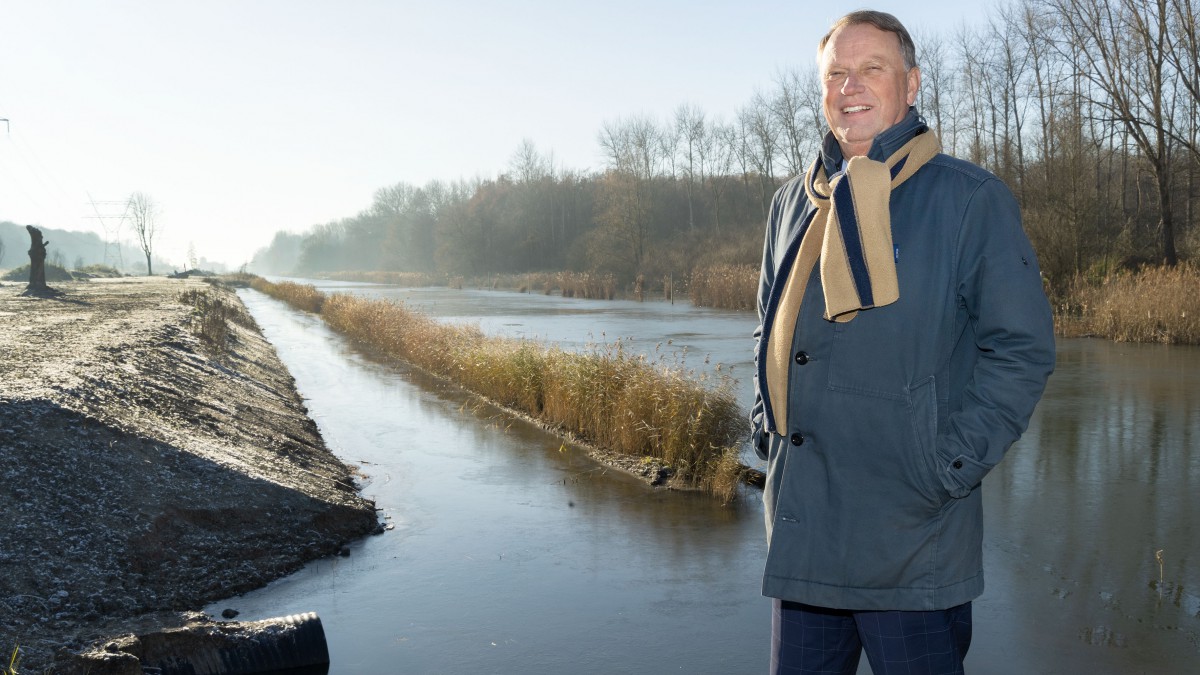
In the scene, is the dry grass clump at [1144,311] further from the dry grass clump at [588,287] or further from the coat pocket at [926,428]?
the dry grass clump at [588,287]

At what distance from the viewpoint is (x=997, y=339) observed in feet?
6.19

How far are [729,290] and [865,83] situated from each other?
29397mm

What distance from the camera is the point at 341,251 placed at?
15062cm

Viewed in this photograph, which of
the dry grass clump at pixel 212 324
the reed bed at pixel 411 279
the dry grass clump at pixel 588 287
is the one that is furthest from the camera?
the reed bed at pixel 411 279

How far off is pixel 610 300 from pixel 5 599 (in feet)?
117

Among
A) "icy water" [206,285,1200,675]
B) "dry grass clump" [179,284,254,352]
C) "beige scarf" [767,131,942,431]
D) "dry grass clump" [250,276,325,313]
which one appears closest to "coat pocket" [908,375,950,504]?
"beige scarf" [767,131,942,431]

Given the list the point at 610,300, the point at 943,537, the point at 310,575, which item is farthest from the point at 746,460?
the point at 610,300

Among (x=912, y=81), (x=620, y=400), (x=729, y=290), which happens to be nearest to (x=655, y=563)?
(x=620, y=400)

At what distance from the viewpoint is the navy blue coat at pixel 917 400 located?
1.86 m

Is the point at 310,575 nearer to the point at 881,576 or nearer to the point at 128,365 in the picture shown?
the point at 881,576

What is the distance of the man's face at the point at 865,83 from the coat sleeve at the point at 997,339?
0.27m

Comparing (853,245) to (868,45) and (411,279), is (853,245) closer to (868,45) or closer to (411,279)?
(868,45)

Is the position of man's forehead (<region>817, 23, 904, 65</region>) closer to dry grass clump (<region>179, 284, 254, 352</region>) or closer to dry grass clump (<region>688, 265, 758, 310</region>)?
dry grass clump (<region>179, 284, 254, 352</region>)

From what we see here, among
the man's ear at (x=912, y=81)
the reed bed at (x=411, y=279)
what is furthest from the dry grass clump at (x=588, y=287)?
the man's ear at (x=912, y=81)
